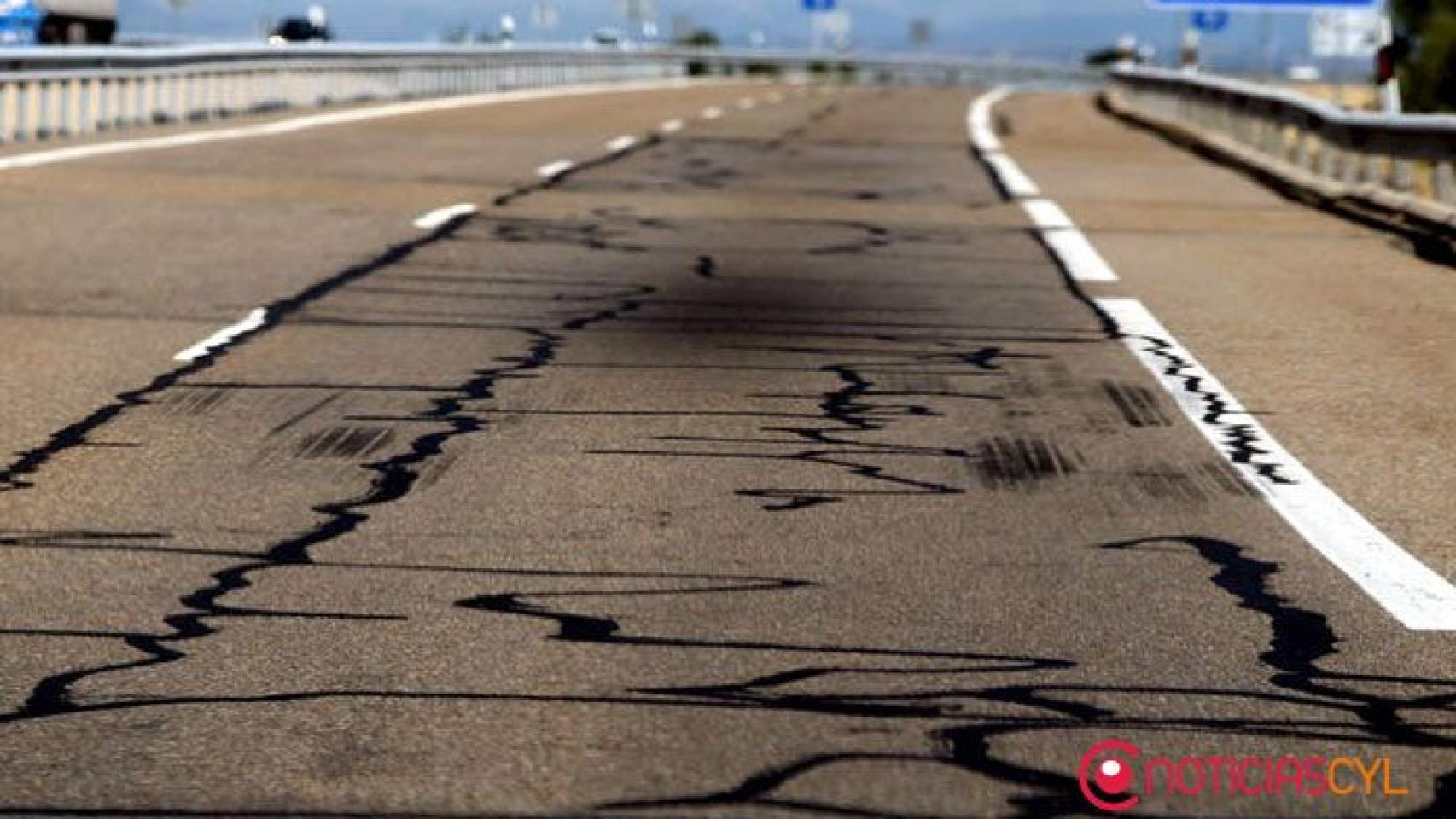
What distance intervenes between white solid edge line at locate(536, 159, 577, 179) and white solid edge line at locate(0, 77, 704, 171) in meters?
3.59

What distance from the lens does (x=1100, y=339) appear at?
12531 mm

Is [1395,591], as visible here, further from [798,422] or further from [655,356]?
[655,356]

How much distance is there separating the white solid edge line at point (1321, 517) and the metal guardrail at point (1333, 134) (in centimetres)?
827

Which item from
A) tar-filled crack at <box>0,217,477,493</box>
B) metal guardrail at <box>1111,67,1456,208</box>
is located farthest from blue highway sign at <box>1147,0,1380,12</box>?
tar-filled crack at <box>0,217,477,493</box>

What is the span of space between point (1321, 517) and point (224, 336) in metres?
5.33

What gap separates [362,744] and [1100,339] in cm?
757

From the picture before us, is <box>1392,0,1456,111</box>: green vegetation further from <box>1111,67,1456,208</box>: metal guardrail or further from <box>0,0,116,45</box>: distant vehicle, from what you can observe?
<box>1111,67,1456,208</box>: metal guardrail

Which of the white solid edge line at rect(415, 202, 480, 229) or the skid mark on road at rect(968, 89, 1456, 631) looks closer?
the skid mark on road at rect(968, 89, 1456, 631)

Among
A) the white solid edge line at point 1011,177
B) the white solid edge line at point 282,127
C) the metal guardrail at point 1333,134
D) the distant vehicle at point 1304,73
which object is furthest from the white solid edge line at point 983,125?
the distant vehicle at point 1304,73

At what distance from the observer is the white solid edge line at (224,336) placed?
1131 cm

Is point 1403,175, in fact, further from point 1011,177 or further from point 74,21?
point 74,21

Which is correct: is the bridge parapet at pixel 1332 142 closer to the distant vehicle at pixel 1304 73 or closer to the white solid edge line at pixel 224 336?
the white solid edge line at pixel 224 336

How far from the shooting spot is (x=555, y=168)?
985 inches

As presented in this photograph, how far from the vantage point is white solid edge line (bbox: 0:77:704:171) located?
24328 mm
